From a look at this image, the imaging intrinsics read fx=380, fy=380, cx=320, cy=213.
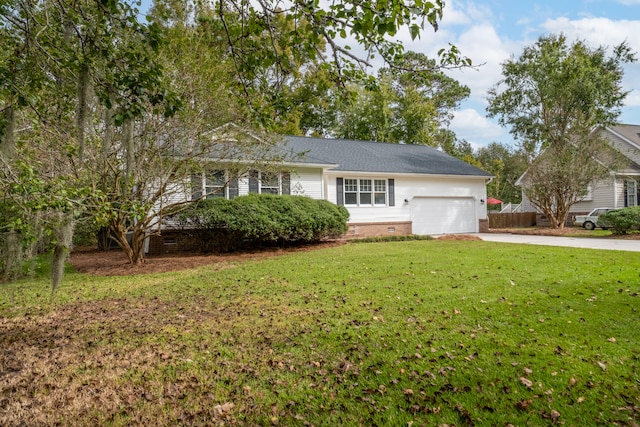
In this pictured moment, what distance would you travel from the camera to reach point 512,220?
83.1 ft

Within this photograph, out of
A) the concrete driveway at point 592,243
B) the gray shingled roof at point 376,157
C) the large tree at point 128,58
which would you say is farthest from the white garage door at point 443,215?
the large tree at point 128,58

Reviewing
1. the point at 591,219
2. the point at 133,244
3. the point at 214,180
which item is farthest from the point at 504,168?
the point at 133,244

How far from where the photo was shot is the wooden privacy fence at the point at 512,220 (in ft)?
81.5

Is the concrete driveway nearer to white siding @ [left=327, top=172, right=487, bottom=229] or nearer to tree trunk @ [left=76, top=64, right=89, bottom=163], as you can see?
white siding @ [left=327, top=172, right=487, bottom=229]

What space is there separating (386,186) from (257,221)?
8.26m

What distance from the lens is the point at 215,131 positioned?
10078 millimetres

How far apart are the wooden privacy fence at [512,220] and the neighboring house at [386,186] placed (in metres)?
4.84

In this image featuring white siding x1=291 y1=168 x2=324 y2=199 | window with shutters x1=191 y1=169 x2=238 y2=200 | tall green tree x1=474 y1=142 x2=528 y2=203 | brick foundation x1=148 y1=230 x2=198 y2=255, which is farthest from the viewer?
tall green tree x1=474 y1=142 x2=528 y2=203

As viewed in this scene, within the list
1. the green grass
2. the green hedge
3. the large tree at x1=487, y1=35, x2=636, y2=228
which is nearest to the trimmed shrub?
the large tree at x1=487, y1=35, x2=636, y2=228

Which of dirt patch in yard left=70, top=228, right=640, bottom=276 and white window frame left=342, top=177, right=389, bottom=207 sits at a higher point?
white window frame left=342, top=177, right=389, bottom=207

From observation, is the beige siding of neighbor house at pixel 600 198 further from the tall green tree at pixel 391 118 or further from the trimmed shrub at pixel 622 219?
the tall green tree at pixel 391 118

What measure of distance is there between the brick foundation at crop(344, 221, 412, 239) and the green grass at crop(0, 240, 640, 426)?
9.99 m

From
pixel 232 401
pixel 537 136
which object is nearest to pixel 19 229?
pixel 232 401

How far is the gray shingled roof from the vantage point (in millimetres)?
17641
